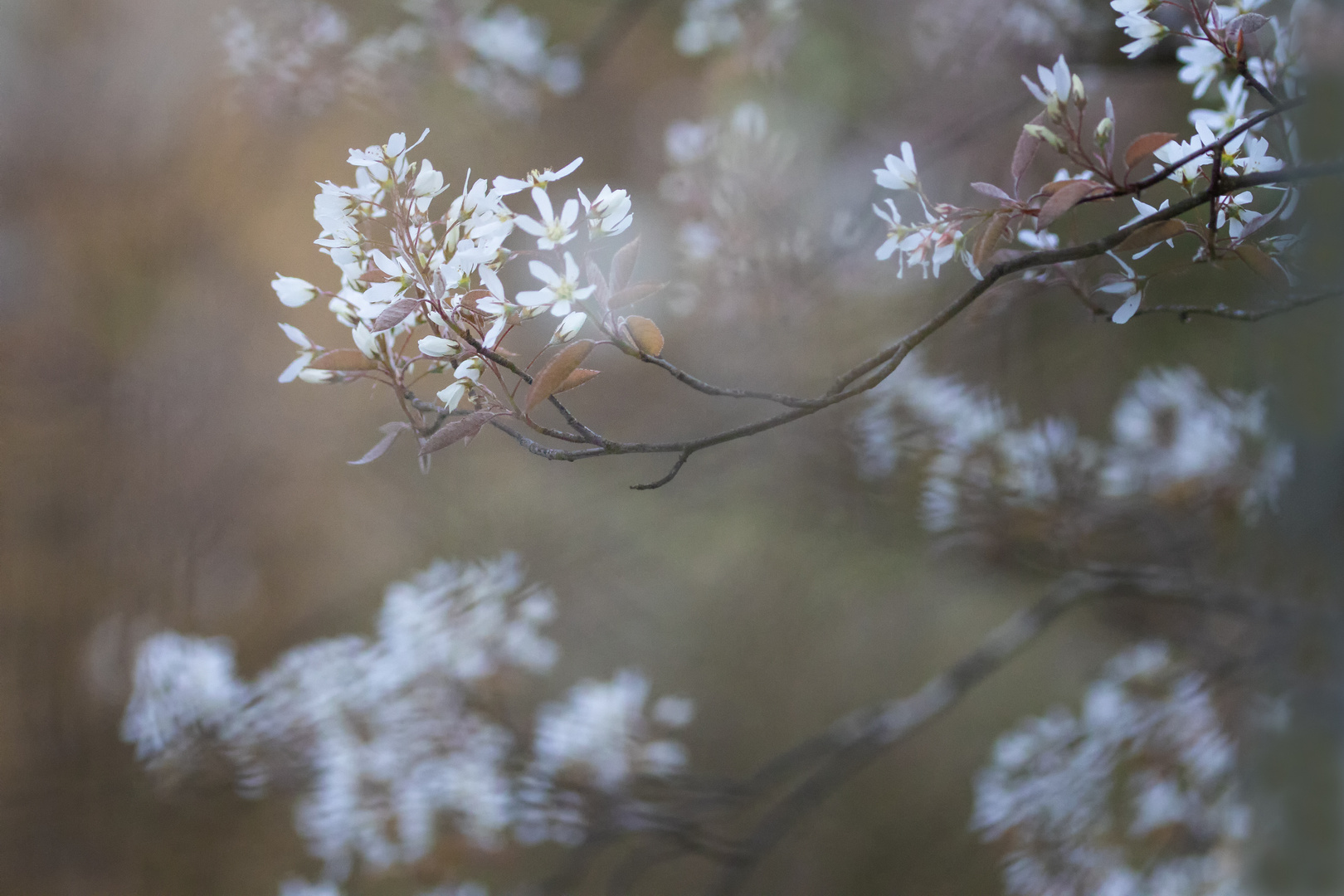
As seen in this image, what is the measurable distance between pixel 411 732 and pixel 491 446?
381mm

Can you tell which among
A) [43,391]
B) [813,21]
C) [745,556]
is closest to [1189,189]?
[813,21]

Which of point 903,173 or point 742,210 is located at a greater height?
point 742,210

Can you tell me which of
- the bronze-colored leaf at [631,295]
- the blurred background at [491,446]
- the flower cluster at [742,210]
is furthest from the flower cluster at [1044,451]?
the bronze-colored leaf at [631,295]

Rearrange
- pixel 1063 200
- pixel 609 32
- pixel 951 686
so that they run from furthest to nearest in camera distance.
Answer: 1. pixel 609 32
2. pixel 951 686
3. pixel 1063 200

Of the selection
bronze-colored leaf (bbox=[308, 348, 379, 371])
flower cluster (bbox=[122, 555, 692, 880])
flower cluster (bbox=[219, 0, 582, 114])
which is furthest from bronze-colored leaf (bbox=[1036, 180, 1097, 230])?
flower cluster (bbox=[219, 0, 582, 114])

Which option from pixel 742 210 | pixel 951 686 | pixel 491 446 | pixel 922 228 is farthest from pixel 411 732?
pixel 922 228

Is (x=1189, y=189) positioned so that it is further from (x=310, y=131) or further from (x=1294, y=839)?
(x=310, y=131)

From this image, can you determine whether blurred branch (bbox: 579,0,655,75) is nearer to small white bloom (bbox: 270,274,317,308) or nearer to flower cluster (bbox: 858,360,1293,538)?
flower cluster (bbox: 858,360,1293,538)

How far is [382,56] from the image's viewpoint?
1.02 metres

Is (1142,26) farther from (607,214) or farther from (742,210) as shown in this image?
(742,210)

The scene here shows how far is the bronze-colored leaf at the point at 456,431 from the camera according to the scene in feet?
0.87

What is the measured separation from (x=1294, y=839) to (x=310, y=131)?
45.8 inches

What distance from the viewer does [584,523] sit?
1.11 metres

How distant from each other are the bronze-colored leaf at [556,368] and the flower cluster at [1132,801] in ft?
2.27
